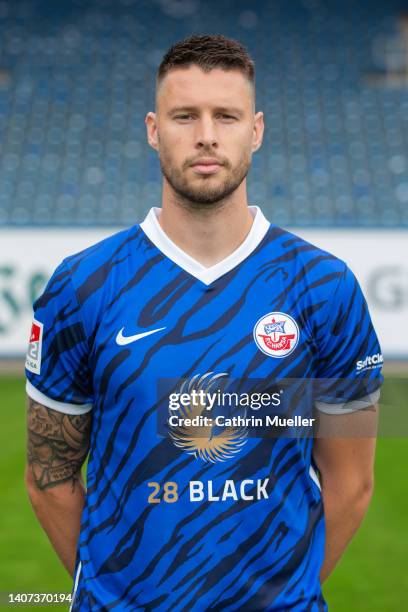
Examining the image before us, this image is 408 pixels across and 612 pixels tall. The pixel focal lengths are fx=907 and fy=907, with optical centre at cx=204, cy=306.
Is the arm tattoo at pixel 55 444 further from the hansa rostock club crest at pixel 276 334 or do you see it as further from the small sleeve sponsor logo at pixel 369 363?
the small sleeve sponsor logo at pixel 369 363

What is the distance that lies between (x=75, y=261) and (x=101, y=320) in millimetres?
165

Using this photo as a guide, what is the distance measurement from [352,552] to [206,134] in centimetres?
386

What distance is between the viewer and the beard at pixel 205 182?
2.03 m

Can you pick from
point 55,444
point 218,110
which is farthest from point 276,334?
point 55,444

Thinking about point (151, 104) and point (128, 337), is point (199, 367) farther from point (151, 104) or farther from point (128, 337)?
point (151, 104)

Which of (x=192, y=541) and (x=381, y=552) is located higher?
(x=192, y=541)

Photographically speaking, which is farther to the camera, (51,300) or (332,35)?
(332,35)

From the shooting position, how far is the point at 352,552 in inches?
209

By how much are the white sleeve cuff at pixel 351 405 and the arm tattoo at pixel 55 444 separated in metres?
0.57

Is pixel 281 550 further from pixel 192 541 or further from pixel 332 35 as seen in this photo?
pixel 332 35

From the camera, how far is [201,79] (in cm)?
206

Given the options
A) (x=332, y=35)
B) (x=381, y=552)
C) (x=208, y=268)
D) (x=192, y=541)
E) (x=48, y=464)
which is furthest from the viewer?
(x=332, y=35)

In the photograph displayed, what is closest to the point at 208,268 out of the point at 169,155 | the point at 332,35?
the point at 169,155

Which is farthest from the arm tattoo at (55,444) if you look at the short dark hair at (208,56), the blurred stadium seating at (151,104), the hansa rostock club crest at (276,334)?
the blurred stadium seating at (151,104)
